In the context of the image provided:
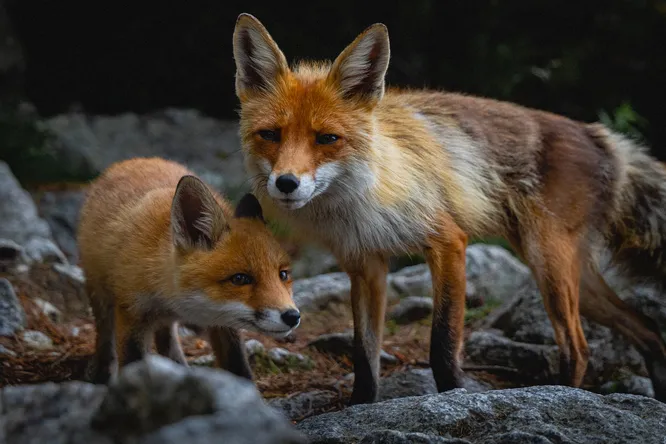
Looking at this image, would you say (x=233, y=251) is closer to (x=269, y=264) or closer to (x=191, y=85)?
(x=269, y=264)

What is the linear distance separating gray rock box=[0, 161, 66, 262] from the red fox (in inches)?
106

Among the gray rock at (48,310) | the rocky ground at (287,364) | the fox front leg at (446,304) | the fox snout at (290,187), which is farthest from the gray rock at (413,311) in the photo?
the fox snout at (290,187)

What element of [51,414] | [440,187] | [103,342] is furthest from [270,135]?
[51,414]

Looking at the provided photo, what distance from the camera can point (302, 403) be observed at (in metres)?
4.19

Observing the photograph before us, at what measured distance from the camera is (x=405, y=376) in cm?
470

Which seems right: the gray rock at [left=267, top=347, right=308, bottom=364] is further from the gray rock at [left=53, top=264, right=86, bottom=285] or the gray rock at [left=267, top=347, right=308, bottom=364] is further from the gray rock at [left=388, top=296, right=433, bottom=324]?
the gray rock at [left=53, top=264, right=86, bottom=285]

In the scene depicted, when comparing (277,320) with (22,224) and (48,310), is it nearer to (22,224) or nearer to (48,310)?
(48,310)

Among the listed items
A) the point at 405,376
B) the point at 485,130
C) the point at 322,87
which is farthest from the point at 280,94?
the point at 405,376

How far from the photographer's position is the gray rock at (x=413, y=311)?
20.2 feet

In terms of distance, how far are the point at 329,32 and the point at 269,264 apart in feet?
19.3

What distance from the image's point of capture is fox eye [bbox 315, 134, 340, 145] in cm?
377

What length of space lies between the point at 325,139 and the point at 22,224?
388cm

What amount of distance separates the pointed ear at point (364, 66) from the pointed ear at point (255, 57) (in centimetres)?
30

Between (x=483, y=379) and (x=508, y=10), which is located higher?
(x=508, y=10)
